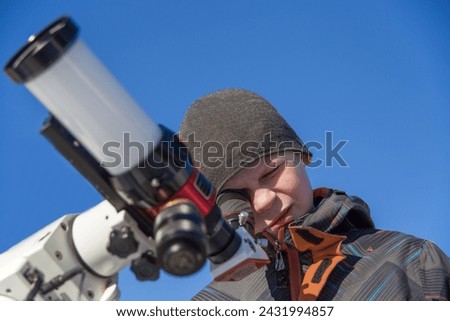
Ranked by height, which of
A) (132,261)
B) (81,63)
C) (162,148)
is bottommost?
(132,261)

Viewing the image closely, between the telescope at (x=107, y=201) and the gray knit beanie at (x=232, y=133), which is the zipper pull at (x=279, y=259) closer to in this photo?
the gray knit beanie at (x=232, y=133)

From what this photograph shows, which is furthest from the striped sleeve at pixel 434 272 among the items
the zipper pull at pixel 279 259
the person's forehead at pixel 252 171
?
the person's forehead at pixel 252 171

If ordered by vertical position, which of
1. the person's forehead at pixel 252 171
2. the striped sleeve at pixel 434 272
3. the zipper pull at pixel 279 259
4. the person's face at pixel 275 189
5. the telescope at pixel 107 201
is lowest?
the striped sleeve at pixel 434 272

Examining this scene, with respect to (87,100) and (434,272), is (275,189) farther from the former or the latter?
(87,100)

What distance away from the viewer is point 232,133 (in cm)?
404

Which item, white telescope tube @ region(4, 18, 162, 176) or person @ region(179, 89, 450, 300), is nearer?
white telescope tube @ region(4, 18, 162, 176)

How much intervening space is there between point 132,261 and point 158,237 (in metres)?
0.27

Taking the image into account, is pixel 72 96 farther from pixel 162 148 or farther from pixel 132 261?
pixel 132 261

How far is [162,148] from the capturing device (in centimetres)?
185

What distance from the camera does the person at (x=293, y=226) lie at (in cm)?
310

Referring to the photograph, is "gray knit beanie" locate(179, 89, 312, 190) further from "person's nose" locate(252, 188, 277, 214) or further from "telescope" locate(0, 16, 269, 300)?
"telescope" locate(0, 16, 269, 300)

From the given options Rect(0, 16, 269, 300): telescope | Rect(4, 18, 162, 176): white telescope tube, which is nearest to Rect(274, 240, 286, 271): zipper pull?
Rect(0, 16, 269, 300): telescope

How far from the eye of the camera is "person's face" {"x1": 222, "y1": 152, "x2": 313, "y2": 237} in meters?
3.62
